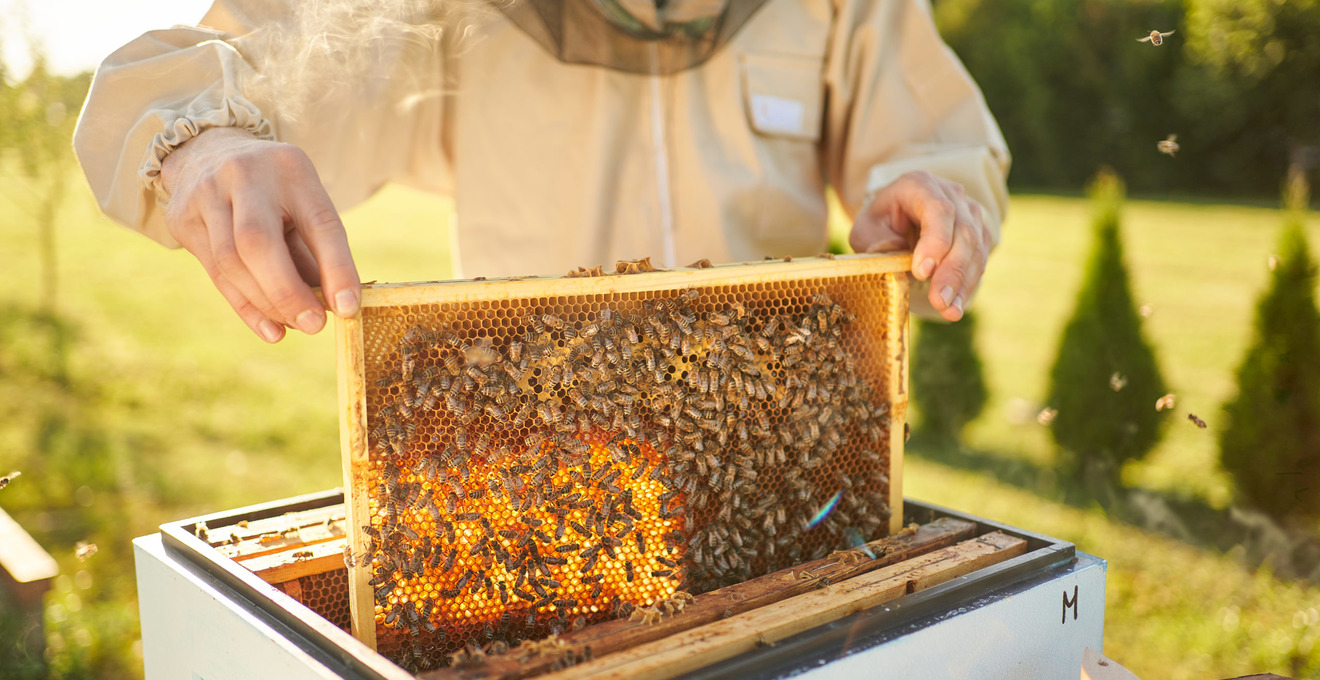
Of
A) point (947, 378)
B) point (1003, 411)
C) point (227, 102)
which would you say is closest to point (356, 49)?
point (227, 102)

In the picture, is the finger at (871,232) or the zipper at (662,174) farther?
the zipper at (662,174)

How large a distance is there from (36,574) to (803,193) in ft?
11.6

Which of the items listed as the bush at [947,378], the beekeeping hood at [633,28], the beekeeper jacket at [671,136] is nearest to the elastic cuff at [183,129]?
the beekeeper jacket at [671,136]

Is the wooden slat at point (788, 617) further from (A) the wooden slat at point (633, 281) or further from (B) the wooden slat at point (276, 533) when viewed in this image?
(B) the wooden slat at point (276, 533)

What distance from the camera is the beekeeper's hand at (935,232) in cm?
→ 227

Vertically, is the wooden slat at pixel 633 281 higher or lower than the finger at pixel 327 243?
lower

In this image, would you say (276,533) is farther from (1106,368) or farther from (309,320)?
(1106,368)

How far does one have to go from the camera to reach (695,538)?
216 centimetres

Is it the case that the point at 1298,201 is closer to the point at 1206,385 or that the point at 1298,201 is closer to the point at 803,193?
the point at 803,193

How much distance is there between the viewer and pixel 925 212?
2344 mm

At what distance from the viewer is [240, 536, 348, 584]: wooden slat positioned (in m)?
2.04

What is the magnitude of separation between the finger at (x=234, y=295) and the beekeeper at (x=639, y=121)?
58 centimetres

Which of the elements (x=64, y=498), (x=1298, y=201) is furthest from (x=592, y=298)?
(x=64, y=498)

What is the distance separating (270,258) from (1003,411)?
10682 millimetres
